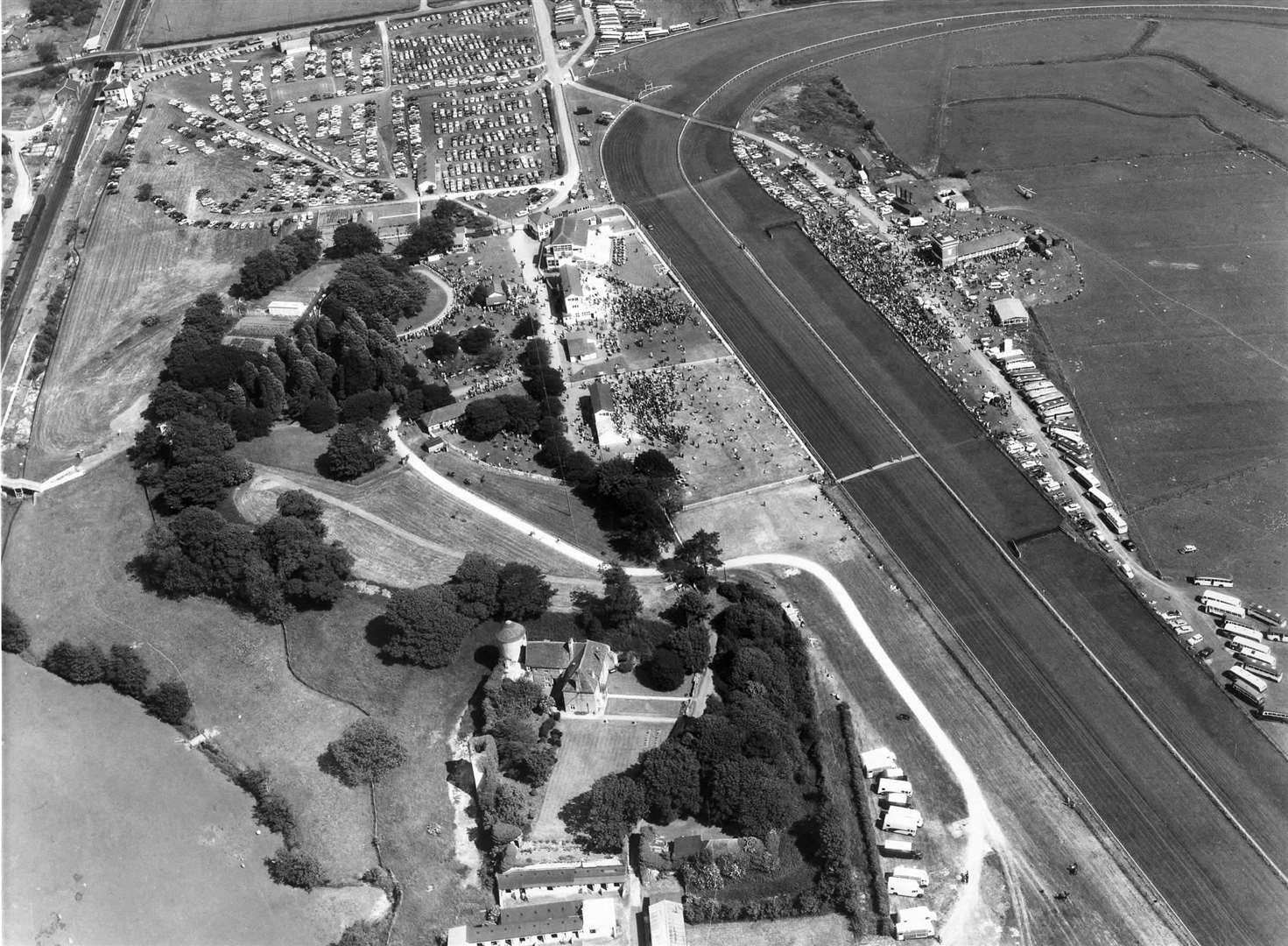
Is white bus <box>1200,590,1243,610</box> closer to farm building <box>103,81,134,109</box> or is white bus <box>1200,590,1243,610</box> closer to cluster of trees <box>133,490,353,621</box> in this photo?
cluster of trees <box>133,490,353,621</box>

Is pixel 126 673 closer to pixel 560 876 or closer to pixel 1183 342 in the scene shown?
pixel 560 876

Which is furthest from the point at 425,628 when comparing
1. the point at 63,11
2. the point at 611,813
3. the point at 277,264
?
the point at 63,11

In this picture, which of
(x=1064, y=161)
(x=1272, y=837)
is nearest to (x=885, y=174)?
(x=1064, y=161)

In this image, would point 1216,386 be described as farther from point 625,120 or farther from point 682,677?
point 625,120

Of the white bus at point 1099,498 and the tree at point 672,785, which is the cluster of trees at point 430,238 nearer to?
A: the tree at point 672,785

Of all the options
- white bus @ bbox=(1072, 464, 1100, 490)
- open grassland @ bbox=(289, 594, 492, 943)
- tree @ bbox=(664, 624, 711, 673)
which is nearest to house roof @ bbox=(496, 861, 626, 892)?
open grassland @ bbox=(289, 594, 492, 943)

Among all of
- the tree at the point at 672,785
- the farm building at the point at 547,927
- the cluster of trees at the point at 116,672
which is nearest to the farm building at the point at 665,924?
the farm building at the point at 547,927
